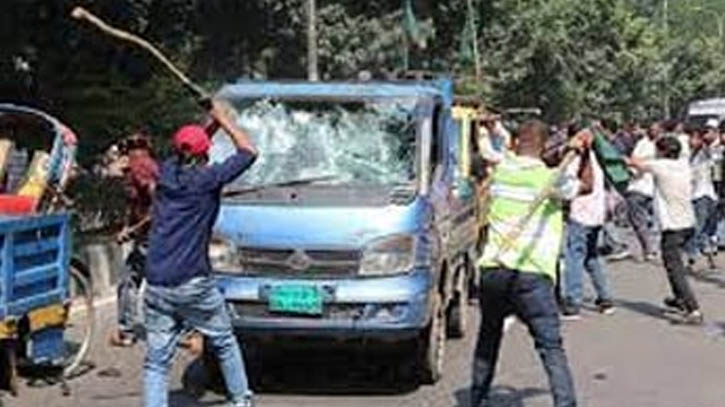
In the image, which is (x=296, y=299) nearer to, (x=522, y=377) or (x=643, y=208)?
(x=522, y=377)

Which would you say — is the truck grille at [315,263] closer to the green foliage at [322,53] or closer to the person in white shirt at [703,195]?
the green foliage at [322,53]

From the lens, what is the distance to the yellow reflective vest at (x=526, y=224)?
9172 mm

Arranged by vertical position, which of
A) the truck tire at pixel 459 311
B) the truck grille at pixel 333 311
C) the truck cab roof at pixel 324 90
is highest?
the truck cab roof at pixel 324 90

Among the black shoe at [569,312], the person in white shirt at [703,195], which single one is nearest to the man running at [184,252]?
the black shoe at [569,312]

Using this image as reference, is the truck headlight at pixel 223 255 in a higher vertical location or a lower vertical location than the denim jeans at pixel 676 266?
higher

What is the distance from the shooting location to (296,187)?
11086mm

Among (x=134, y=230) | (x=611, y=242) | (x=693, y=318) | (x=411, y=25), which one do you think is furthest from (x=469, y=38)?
(x=134, y=230)

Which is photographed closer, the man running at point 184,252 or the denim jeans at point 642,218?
the man running at point 184,252

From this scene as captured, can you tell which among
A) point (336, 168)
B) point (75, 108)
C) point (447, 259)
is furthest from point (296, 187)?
point (75, 108)

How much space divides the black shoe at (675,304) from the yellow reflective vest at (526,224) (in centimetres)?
573

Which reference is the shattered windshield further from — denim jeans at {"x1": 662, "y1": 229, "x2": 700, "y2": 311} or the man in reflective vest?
denim jeans at {"x1": 662, "y1": 229, "x2": 700, "y2": 311}

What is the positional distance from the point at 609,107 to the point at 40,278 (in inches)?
2198

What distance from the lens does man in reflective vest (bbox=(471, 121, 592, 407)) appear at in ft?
30.0

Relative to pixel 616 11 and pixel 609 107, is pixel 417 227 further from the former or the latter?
pixel 609 107
